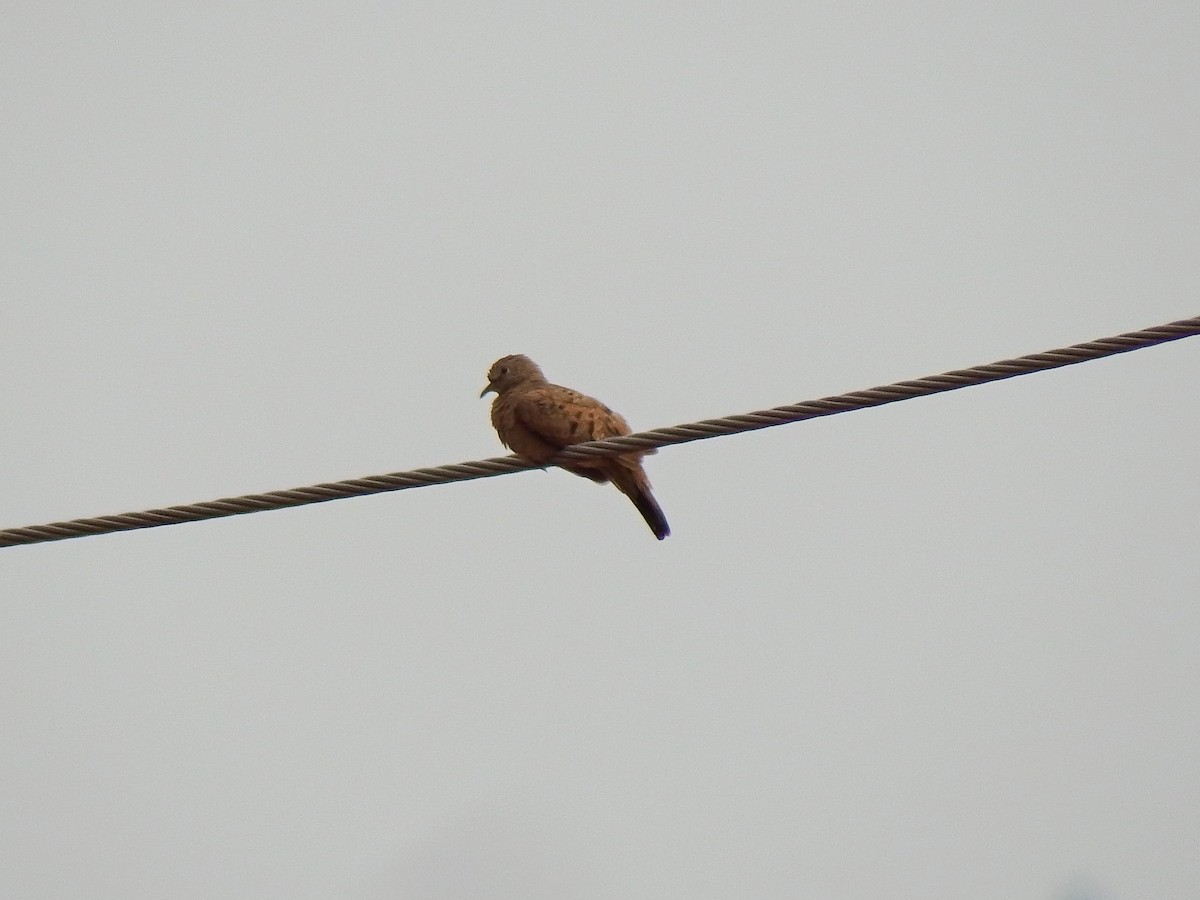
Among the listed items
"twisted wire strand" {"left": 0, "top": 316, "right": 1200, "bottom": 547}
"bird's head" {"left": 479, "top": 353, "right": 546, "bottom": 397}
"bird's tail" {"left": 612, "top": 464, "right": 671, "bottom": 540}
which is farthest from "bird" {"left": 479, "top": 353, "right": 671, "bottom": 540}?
"twisted wire strand" {"left": 0, "top": 316, "right": 1200, "bottom": 547}

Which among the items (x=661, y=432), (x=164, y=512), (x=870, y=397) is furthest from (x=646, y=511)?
(x=164, y=512)

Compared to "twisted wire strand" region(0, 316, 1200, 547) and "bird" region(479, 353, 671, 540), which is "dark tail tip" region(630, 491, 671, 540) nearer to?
"bird" region(479, 353, 671, 540)

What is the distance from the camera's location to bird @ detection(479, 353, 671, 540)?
536 cm

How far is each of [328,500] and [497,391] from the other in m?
2.90

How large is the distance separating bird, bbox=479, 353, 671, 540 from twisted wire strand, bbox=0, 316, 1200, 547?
98 cm

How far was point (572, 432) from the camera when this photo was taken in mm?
5465

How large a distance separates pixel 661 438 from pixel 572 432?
1.48 m

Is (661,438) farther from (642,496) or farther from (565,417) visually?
(565,417)

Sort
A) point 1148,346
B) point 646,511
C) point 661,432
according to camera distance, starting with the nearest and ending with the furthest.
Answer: point 1148,346 → point 661,432 → point 646,511

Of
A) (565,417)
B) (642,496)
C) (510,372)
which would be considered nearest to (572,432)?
(565,417)

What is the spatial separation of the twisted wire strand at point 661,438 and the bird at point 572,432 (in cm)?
98

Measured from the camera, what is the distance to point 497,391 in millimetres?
6863

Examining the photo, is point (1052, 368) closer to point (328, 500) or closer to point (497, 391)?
point (328, 500)

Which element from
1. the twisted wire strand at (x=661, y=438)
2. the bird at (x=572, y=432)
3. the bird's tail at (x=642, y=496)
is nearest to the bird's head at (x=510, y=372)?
the bird at (x=572, y=432)
